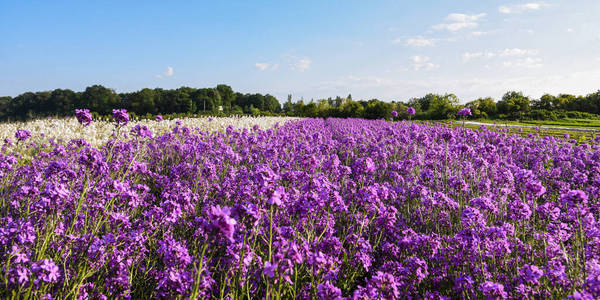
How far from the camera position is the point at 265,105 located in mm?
115188

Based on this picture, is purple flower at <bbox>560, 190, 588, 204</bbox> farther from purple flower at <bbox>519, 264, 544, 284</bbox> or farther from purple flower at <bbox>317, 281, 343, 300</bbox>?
purple flower at <bbox>317, 281, 343, 300</bbox>

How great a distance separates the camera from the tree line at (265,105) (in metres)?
43.8

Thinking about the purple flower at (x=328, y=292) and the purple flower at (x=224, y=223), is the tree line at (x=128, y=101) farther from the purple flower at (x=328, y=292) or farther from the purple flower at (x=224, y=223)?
the purple flower at (x=224, y=223)

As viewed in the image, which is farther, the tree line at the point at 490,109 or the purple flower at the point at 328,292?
the tree line at the point at 490,109

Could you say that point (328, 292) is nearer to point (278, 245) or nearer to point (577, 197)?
point (278, 245)

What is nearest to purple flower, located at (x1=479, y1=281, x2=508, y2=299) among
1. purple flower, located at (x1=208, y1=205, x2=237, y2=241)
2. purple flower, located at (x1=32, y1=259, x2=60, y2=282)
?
purple flower, located at (x1=208, y1=205, x2=237, y2=241)

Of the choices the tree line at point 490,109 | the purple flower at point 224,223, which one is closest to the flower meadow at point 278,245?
the purple flower at point 224,223

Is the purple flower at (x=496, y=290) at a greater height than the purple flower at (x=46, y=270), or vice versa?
the purple flower at (x=46, y=270)

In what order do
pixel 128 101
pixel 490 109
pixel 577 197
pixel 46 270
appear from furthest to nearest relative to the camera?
pixel 128 101, pixel 490 109, pixel 577 197, pixel 46 270

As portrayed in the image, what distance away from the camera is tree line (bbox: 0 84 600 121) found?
144 ft

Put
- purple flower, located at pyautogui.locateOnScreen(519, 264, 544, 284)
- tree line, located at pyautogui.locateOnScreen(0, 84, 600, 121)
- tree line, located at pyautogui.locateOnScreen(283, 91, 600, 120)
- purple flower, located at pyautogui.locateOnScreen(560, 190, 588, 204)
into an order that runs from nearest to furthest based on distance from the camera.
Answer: purple flower, located at pyautogui.locateOnScreen(519, 264, 544, 284) → purple flower, located at pyautogui.locateOnScreen(560, 190, 588, 204) → tree line, located at pyautogui.locateOnScreen(283, 91, 600, 120) → tree line, located at pyautogui.locateOnScreen(0, 84, 600, 121)

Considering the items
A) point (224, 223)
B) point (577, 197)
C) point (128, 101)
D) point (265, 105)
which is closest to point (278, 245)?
point (224, 223)

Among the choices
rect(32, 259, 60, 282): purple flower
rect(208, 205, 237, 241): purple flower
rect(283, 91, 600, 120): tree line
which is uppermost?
rect(283, 91, 600, 120): tree line

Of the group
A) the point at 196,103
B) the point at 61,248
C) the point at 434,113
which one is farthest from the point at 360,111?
the point at 196,103
